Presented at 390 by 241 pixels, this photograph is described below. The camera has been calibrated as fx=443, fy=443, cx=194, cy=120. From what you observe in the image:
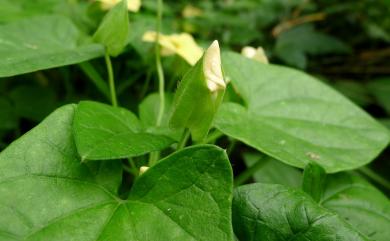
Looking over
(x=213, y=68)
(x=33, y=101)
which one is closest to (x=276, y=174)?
(x=213, y=68)

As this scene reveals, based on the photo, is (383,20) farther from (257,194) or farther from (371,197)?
(257,194)

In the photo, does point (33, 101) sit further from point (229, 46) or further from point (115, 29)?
point (229, 46)

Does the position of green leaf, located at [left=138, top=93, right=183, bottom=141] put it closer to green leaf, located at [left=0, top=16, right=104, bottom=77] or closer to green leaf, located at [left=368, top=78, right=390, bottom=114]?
green leaf, located at [left=0, top=16, right=104, bottom=77]

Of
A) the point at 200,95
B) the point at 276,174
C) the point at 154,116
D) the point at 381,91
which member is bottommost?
the point at 381,91

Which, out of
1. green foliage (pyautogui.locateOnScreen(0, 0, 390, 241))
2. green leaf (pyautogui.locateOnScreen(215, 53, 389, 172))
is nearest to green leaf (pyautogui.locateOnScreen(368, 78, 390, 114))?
green foliage (pyautogui.locateOnScreen(0, 0, 390, 241))

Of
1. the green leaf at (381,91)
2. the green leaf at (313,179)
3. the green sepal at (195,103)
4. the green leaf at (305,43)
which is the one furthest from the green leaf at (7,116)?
the green leaf at (381,91)

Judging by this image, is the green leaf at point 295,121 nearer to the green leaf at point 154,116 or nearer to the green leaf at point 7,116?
the green leaf at point 154,116

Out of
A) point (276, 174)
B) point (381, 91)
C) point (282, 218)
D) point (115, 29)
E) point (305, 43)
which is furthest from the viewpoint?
point (305, 43)
